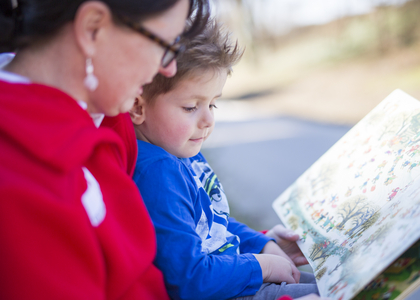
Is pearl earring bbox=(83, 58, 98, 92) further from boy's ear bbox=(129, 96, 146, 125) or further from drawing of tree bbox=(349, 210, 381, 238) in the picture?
drawing of tree bbox=(349, 210, 381, 238)

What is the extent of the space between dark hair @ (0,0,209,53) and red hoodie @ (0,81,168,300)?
13 cm

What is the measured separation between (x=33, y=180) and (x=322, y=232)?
3.06 ft

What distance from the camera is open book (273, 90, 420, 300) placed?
33.7 inches

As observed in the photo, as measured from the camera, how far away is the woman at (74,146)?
2.15ft

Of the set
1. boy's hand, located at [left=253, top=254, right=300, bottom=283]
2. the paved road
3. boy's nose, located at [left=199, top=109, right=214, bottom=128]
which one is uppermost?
boy's nose, located at [left=199, top=109, right=214, bottom=128]

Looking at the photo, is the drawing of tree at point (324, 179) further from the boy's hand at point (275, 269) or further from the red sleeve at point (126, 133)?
the red sleeve at point (126, 133)

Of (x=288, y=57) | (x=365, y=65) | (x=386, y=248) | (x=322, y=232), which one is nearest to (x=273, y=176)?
(x=322, y=232)

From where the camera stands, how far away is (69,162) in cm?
71

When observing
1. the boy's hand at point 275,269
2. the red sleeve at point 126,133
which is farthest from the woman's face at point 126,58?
the boy's hand at point 275,269

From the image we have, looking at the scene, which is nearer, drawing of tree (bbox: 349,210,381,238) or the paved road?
drawing of tree (bbox: 349,210,381,238)

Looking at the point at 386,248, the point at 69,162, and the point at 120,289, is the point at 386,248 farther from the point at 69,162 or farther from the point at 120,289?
the point at 69,162

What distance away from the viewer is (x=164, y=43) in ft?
2.75

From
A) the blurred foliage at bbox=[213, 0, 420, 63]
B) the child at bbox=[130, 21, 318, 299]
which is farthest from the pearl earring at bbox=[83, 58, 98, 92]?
the blurred foliage at bbox=[213, 0, 420, 63]

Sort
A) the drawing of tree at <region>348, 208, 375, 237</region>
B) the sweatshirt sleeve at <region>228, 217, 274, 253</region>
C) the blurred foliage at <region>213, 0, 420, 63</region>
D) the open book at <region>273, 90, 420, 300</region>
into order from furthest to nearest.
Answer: the blurred foliage at <region>213, 0, 420, 63</region>
the sweatshirt sleeve at <region>228, 217, 274, 253</region>
the drawing of tree at <region>348, 208, 375, 237</region>
the open book at <region>273, 90, 420, 300</region>
